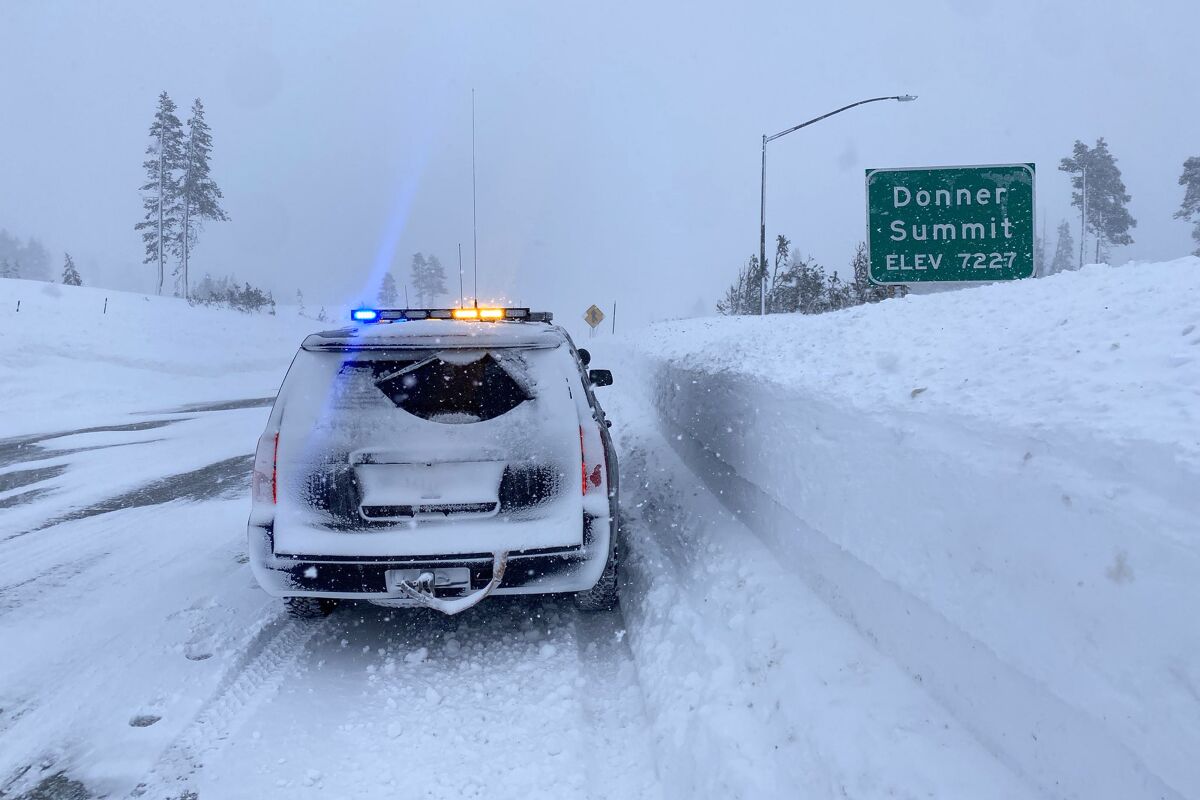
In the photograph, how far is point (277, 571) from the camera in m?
3.88

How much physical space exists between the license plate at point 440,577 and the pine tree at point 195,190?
58160 millimetres

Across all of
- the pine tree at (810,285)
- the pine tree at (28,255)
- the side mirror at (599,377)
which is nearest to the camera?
the side mirror at (599,377)

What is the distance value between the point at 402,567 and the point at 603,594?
128cm

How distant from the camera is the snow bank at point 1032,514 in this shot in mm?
1919

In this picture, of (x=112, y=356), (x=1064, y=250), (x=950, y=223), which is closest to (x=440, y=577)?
(x=950, y=223)

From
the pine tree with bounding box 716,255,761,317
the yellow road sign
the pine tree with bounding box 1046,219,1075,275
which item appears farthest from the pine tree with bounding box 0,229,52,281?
the pine tree with bounding box 1046,219,1075,275

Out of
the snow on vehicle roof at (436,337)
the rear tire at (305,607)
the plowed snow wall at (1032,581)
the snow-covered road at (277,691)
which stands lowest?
the snow-covered road at (277,691)

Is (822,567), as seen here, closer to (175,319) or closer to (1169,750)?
(1169,750)

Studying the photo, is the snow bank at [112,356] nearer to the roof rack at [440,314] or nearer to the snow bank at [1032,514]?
the roof rack at [440,314]

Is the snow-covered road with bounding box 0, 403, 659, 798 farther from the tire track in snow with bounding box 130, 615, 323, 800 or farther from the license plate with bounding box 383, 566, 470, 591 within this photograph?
the license plate with bounding box 383, 566, 470, 591

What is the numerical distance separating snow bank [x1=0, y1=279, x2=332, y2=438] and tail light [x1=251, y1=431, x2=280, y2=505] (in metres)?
13.2

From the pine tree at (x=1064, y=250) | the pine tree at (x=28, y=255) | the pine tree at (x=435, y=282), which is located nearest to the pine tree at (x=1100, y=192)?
the pine tree at (x=1064, y=250)

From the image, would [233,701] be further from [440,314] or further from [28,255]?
[28,255]

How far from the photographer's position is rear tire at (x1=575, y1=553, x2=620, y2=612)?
4.36 meters
